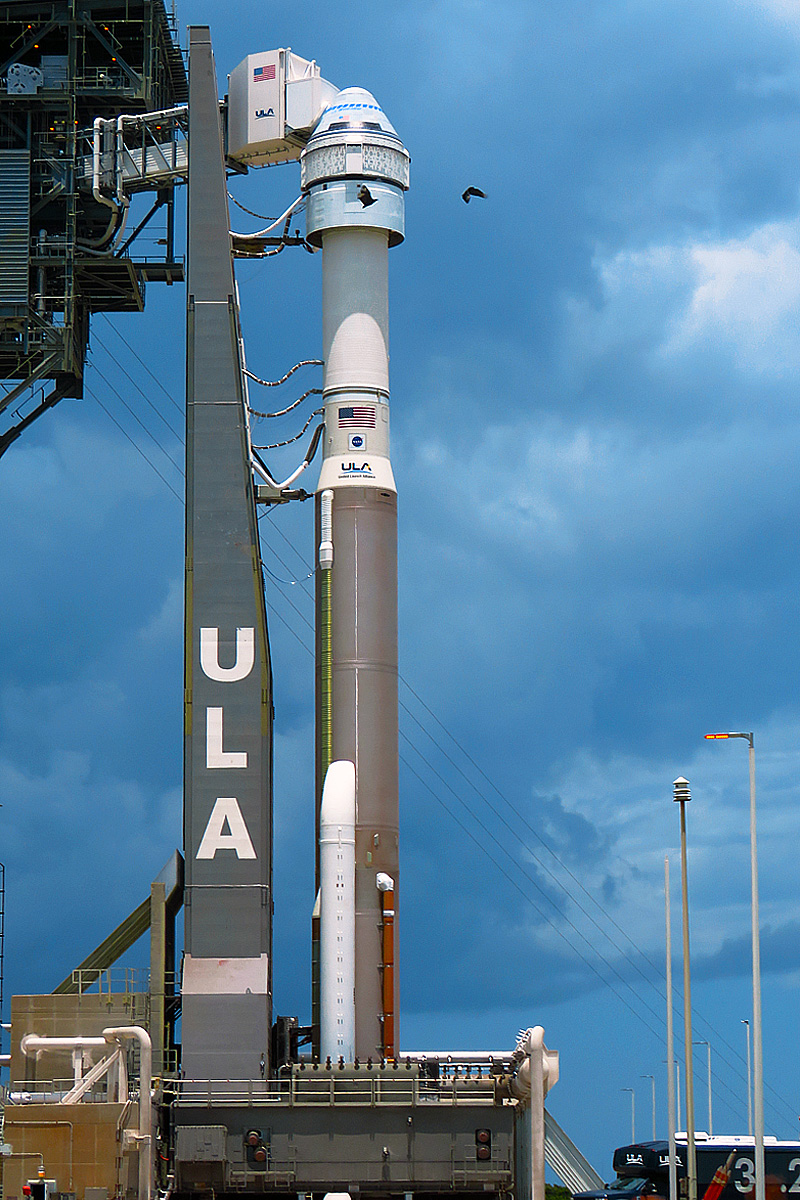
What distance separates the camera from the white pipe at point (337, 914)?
4800cm

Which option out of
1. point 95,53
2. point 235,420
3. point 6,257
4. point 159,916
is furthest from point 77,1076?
point 95,53

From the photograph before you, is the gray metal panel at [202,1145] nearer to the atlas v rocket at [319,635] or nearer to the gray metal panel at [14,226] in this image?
the atlas v rocket at [319,635]

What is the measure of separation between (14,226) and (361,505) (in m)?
15.5

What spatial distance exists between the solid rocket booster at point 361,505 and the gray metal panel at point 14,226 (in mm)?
9721

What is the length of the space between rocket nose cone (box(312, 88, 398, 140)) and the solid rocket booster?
4cm

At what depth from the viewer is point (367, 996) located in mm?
49406

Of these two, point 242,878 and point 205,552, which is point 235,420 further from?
point 242,878

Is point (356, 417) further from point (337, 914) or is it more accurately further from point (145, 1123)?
point (145, 1123)

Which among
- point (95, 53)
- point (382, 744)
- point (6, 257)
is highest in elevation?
point (95, 53)

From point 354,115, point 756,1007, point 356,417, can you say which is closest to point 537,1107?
point 756,1007

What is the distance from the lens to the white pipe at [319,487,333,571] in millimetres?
51469

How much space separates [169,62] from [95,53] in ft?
9.49

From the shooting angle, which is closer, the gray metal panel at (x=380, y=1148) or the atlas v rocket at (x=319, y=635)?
the gray metal panel at (x=380, y=1148)

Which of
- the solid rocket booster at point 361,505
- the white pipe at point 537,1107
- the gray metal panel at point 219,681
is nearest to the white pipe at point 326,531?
the solid rocket booster at point 361,505
